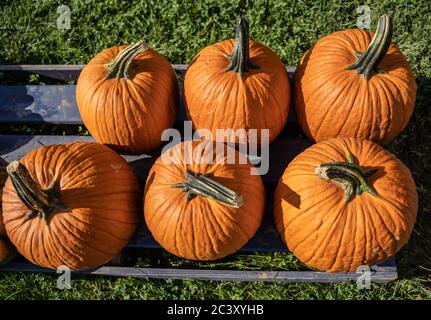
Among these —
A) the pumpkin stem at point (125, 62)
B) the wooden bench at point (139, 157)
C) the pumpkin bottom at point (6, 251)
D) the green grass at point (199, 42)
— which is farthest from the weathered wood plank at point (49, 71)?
the pumpkin bottom at point (6, 251)

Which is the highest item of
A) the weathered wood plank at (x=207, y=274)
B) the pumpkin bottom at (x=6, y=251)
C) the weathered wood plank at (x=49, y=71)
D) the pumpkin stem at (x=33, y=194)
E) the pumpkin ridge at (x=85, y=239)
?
the weathered wood plank at (x=49, y=71)

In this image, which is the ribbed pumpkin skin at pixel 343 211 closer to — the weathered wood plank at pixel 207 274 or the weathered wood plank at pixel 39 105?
the weathered wood plank at pixel 207 274

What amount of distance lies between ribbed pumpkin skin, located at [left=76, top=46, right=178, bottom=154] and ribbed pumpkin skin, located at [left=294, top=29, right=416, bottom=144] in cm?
78

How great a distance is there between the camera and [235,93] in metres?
2.46

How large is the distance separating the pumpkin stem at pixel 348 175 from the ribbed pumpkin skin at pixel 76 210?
3.58 feet

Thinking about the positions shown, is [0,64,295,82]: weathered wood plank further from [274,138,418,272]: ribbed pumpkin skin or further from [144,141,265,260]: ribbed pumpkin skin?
[274,138,418,272]: ribbed pumpkin skin

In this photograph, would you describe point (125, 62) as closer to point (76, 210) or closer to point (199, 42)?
point (76, 210)

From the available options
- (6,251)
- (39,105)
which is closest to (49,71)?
(39,105)

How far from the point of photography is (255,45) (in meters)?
2.67

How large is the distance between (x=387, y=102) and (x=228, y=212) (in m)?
1.01

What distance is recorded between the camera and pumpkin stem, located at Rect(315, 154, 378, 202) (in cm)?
213

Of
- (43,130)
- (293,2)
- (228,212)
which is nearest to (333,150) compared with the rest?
(228,212)

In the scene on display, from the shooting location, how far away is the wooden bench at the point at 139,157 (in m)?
2.79

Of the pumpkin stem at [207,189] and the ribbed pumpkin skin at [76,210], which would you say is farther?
the ribbed pumpkin skin at [76,210]
